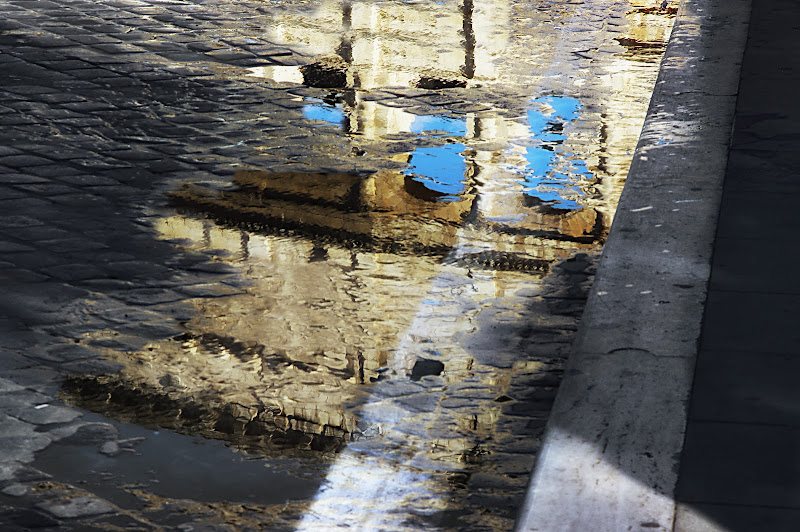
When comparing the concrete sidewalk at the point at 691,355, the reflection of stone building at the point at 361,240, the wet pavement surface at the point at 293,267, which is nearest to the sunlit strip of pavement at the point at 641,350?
the concrete sidewalk at the point at 691,355

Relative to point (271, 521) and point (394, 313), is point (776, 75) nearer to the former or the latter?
point (394, 313)

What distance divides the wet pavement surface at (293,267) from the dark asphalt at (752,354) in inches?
22.1

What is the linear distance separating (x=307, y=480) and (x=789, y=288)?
201cm

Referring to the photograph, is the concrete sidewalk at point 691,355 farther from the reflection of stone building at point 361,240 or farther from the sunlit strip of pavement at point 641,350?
the reflection of stone building at point 361,240

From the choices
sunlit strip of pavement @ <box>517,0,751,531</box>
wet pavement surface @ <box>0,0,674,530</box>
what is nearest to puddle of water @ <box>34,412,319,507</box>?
wet pavement surface @ <box>0,0,674,530</box>

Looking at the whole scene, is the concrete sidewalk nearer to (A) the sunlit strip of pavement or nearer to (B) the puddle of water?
(A) the sunlit strip of pavement

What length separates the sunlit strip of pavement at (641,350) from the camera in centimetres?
279

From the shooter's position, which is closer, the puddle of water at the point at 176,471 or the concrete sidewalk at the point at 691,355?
the concrete sidewalk at the point at 691,355

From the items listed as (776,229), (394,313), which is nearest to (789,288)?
(776,229)

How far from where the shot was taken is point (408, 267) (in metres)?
4.64

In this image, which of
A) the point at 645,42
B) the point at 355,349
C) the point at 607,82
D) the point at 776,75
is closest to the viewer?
the point at 355,349

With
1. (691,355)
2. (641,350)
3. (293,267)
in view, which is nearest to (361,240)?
(293,267)

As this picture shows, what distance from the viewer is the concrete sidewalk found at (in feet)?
9.05

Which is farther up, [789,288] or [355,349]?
[789,288]
